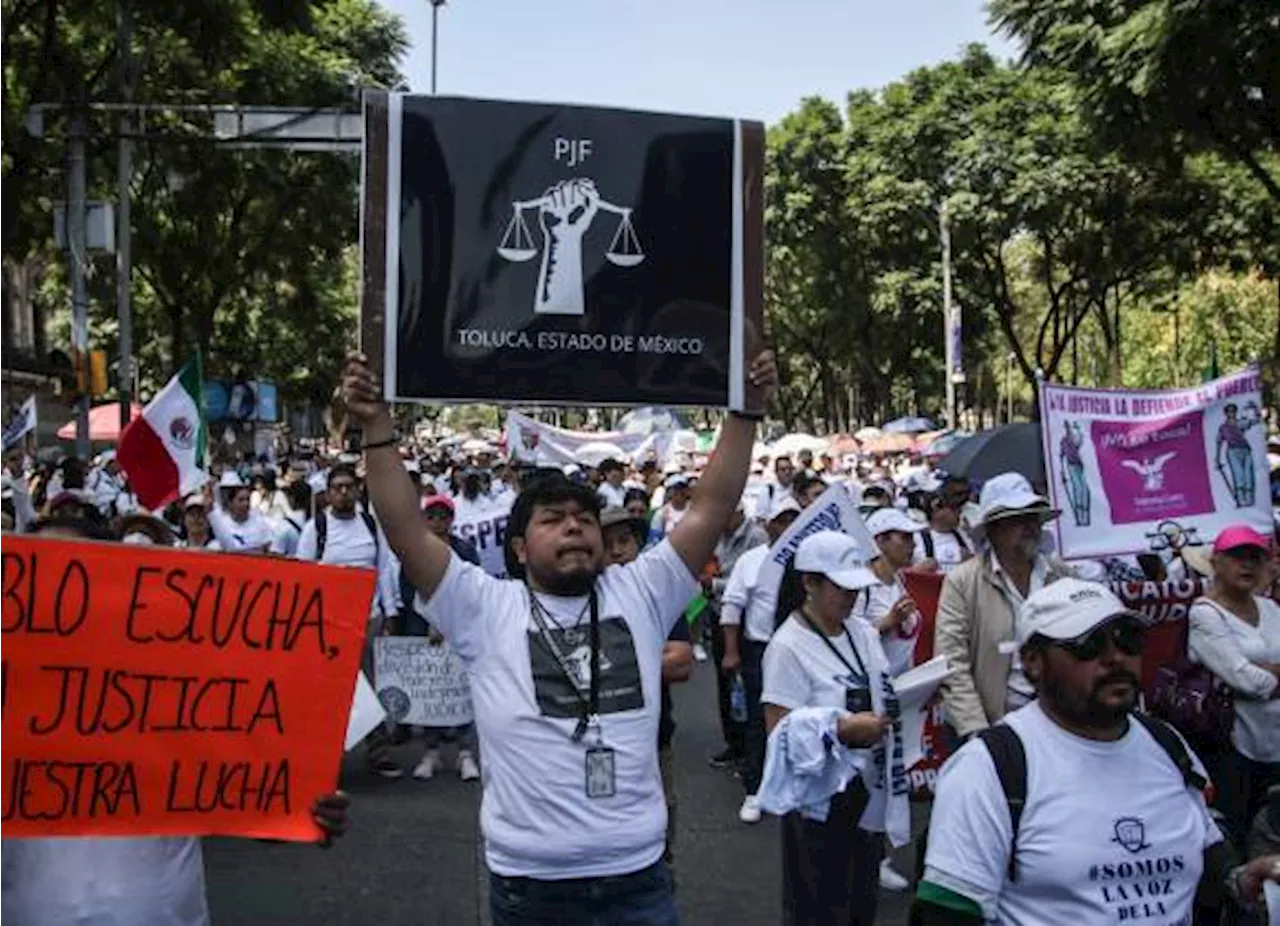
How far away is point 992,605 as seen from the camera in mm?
5059

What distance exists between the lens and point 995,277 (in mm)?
33250

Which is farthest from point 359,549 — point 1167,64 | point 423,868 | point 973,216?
point 973,216

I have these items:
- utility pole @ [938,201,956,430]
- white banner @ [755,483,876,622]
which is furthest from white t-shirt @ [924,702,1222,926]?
utility pole @ [938,201,956,430]

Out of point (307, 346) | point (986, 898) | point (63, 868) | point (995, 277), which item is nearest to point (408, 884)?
point (63, 868)

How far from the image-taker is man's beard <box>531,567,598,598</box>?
335 centimetres

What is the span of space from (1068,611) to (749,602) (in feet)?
16.7

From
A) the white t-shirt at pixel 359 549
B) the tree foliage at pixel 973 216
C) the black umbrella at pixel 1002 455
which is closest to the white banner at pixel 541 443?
the black umbrella at pixel 1002 455

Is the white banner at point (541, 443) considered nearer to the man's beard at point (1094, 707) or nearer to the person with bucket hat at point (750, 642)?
the person with bucket hat at point (750, 642)

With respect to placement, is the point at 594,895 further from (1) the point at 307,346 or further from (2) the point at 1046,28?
(1) the point at 307,346

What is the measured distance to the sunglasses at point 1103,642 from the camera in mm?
2664

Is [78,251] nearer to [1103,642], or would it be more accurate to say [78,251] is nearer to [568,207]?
[568,207]

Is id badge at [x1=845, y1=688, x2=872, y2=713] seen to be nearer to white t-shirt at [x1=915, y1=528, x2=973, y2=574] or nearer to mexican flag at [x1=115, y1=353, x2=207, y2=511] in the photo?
white t-shirt at [x1=915, y1=528, x2=973, y2=574]

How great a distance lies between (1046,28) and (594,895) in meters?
15.3

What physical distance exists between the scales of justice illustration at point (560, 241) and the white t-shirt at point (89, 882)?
160 centimetres
